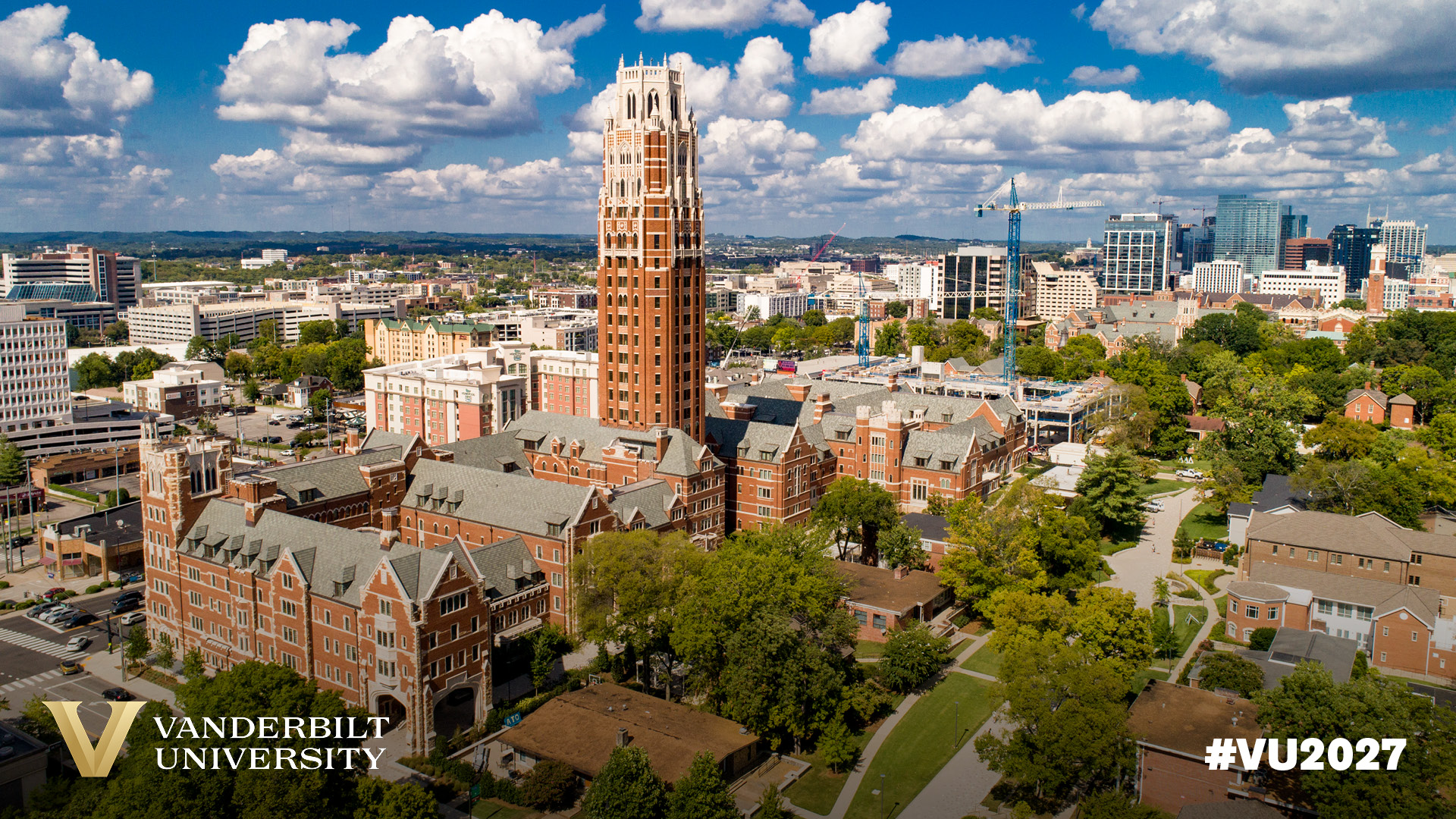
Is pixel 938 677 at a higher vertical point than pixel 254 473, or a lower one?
lower

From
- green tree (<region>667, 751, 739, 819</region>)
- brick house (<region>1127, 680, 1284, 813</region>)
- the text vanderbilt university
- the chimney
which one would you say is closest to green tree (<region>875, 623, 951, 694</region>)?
brick house (<region>1127, 680, 1284, 813</region>)

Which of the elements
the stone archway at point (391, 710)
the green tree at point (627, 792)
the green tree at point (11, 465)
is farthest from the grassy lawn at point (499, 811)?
the green tree at point (11, 465)

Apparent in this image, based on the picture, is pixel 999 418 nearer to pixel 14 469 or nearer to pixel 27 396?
pixel 14 469

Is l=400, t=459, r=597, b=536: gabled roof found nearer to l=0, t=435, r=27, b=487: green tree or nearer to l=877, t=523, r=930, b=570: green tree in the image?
l=877, t=523, r=930, b=570: green tree

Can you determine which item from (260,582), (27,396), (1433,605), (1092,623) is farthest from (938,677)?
(27,396)

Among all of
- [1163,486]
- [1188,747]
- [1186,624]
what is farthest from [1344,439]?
[1188,747]

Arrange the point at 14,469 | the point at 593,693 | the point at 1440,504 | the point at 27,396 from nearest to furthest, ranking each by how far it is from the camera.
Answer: the point at 593,693, the point at 1440,504, the point at 14,469, the point at 27,396
